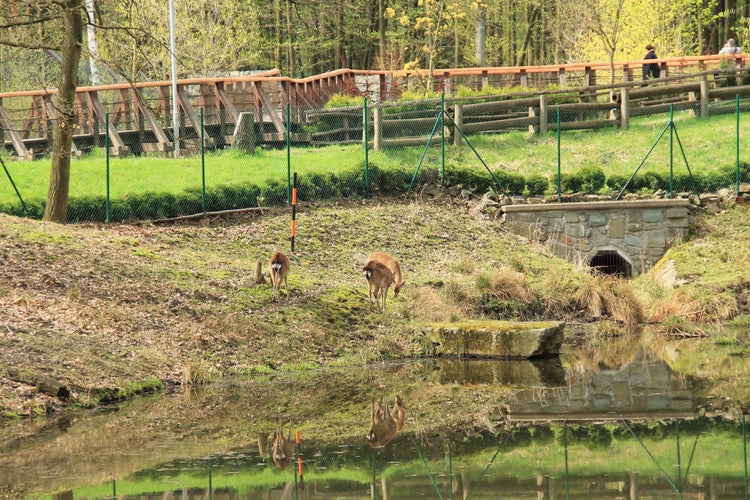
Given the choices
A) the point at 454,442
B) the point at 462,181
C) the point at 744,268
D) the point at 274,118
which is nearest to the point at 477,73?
the point at 274,118

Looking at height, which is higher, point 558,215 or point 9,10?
point 9,10

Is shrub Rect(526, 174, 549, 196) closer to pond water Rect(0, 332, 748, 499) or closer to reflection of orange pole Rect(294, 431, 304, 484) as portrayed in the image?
pond water Rect(0, 332, 748, 499)

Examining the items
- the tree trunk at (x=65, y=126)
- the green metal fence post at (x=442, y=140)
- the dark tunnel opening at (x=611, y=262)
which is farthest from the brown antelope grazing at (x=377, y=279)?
the green metal fence post at (x=442, y=140)

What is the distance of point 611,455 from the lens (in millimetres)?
11102

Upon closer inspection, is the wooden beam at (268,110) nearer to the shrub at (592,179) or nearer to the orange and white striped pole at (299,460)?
the shrub at (592,179)

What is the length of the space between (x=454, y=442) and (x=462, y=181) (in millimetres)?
17577

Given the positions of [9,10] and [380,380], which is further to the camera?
[9,10]

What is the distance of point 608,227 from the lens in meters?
26.7

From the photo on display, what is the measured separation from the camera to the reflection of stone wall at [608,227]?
26.3m

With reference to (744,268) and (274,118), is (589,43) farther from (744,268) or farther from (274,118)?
(744,268)

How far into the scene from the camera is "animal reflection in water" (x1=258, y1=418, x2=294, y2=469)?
439 inches

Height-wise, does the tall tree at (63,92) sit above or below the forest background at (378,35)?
below

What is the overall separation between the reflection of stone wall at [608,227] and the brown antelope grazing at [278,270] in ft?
33.0

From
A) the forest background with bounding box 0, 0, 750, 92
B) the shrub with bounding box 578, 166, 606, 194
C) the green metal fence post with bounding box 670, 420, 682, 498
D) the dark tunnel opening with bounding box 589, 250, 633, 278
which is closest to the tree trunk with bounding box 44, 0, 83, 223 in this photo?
the forest background with bounding box 0, 0, 750, 92
